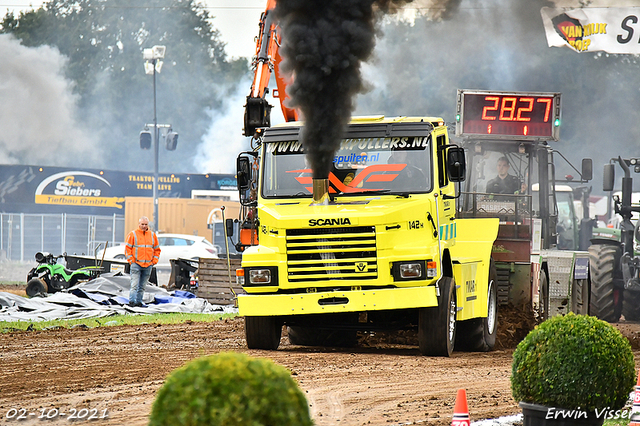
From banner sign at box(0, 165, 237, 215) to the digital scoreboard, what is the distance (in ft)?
94.0

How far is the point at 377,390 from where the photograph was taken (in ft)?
27.0

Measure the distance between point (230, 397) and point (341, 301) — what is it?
7.25m

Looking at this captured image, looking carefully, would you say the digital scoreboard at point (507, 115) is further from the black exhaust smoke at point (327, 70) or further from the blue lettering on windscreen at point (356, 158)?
the black exhaust smoke at point (327, 70)

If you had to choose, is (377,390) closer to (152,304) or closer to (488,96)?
(488,96)

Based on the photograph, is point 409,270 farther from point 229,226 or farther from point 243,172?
point 229,226

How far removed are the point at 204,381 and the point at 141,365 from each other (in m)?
6.82

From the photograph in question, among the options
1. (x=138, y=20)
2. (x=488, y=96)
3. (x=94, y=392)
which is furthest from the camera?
(x=138, y=20)

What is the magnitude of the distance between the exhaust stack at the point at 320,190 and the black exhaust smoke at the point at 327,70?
2.6 inches

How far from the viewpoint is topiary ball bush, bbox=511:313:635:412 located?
591 cm

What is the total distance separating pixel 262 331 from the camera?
442 inches

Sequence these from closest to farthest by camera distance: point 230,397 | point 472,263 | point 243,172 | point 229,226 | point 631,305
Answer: point 230,397 → point 243,172 → point 472,263 → point 229,226 → point 631,305

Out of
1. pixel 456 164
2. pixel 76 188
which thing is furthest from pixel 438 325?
pixel 76 188

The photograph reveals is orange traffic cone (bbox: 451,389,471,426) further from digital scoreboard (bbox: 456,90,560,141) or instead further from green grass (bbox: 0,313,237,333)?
green grass (bbox: 0,313,237,333)

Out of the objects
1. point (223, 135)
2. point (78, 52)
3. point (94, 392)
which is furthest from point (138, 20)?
point (94, 392)
